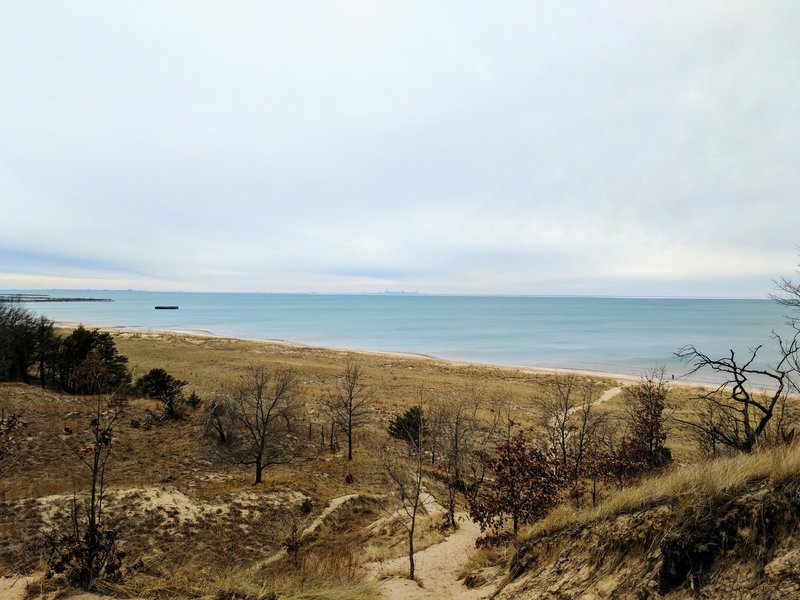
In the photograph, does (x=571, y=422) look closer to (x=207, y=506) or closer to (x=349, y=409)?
(x=349, y=409)

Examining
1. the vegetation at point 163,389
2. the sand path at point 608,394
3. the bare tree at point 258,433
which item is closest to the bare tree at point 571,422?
the sand path at point 608,394

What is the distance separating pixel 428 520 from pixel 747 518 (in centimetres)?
1099

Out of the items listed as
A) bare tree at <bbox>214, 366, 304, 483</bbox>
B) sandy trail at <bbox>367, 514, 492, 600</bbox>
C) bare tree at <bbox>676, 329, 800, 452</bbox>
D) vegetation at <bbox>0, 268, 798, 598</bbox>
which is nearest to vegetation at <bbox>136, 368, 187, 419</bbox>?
vegetation at <bbox>0, 268, 798, 598</bbox>

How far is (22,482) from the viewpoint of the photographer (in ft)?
43.1

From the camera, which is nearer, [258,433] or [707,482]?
[707,482]

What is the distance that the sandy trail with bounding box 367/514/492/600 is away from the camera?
8.27 meters

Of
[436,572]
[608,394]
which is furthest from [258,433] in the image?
[608,394]

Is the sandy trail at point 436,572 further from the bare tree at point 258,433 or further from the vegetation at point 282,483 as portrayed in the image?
the bare tree at point 258,433

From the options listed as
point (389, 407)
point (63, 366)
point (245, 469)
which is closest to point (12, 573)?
point (245, 469)

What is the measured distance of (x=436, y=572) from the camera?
385 inches

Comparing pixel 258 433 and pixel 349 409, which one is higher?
pixel 349 409

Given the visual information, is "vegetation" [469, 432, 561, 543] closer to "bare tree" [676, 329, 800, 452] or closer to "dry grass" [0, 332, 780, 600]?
"dry grass" [0, 332, 780, 600]

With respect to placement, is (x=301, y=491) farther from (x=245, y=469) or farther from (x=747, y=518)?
(x=747, y=518)

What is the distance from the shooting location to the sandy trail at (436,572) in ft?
27.1
